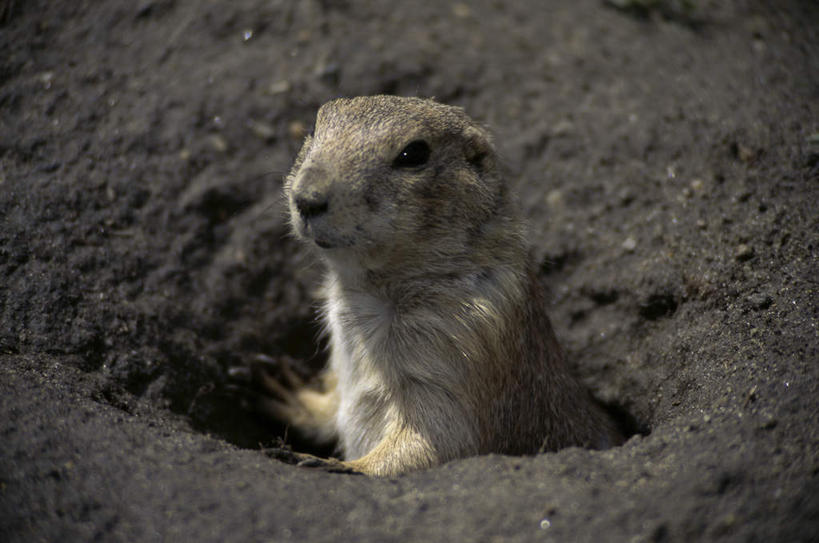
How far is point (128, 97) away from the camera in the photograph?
202 inches

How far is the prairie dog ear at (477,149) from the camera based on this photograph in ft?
13.1

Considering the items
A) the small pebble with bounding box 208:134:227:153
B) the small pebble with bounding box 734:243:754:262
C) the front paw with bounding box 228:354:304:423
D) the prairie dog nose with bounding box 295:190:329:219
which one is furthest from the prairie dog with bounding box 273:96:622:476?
the small pebble with bounding box 208:134:227:153

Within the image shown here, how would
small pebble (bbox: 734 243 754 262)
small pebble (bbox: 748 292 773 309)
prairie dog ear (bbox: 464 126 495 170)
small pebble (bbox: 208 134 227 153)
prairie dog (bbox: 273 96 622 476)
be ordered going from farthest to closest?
1. small pebble (bbox: 208 134 227 153)
2. small pebble (bbox: 734 243 754 262)
3. prairie dog ear (bbox: 464 126 495 170)
4. small pebble (bbox: 748 292 773 309)
5. prairie dog (bbox: 273 96 622 476)

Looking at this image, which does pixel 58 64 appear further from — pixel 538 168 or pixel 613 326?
pixel 613 326

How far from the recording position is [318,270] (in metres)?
5.43

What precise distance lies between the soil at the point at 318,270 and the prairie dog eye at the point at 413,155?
1.08 metres

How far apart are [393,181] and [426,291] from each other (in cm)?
68

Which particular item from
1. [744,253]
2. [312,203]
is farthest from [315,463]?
[744,253]

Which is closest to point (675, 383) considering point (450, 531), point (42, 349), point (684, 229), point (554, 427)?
point (554, 427)

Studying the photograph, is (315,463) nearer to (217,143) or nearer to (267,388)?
(267,388)

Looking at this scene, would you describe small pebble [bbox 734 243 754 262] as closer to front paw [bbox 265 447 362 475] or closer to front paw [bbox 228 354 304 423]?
front paw [bbox 265 447 362 475]

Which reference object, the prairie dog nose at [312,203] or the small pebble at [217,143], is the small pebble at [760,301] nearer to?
the prairie dog nose at [312,203]

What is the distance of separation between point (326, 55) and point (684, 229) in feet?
11.0

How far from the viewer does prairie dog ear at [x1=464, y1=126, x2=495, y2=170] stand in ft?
13.1
